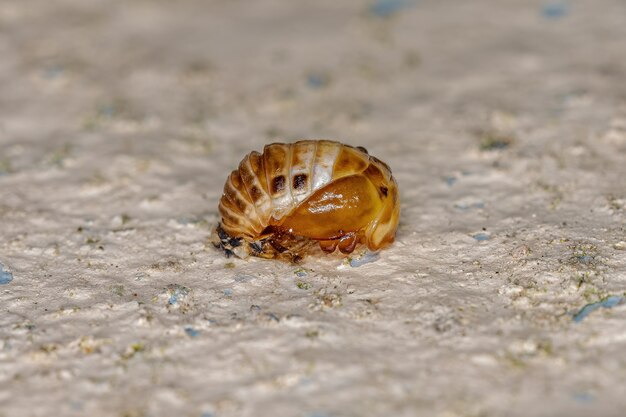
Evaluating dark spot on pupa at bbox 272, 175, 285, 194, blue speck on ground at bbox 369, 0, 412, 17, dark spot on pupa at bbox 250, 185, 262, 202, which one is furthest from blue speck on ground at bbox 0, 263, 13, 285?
blue speck on ground at bbox 369, 0, 412, 17

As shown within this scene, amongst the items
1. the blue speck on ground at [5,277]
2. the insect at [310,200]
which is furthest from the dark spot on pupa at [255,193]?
the blue speck on ground at [5,277]

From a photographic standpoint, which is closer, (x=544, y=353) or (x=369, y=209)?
(x=544, y=353)

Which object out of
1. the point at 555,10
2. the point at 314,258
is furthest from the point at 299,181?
the point at 555,10

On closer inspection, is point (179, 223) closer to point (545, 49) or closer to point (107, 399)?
point (107, 399)

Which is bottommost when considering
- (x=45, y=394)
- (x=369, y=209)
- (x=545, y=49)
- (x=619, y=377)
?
(x=45, y=394)

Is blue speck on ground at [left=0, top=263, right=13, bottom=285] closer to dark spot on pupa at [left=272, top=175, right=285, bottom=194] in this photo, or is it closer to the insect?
the insect

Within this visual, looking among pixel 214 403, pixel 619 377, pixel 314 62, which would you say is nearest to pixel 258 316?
pixel 214 403
